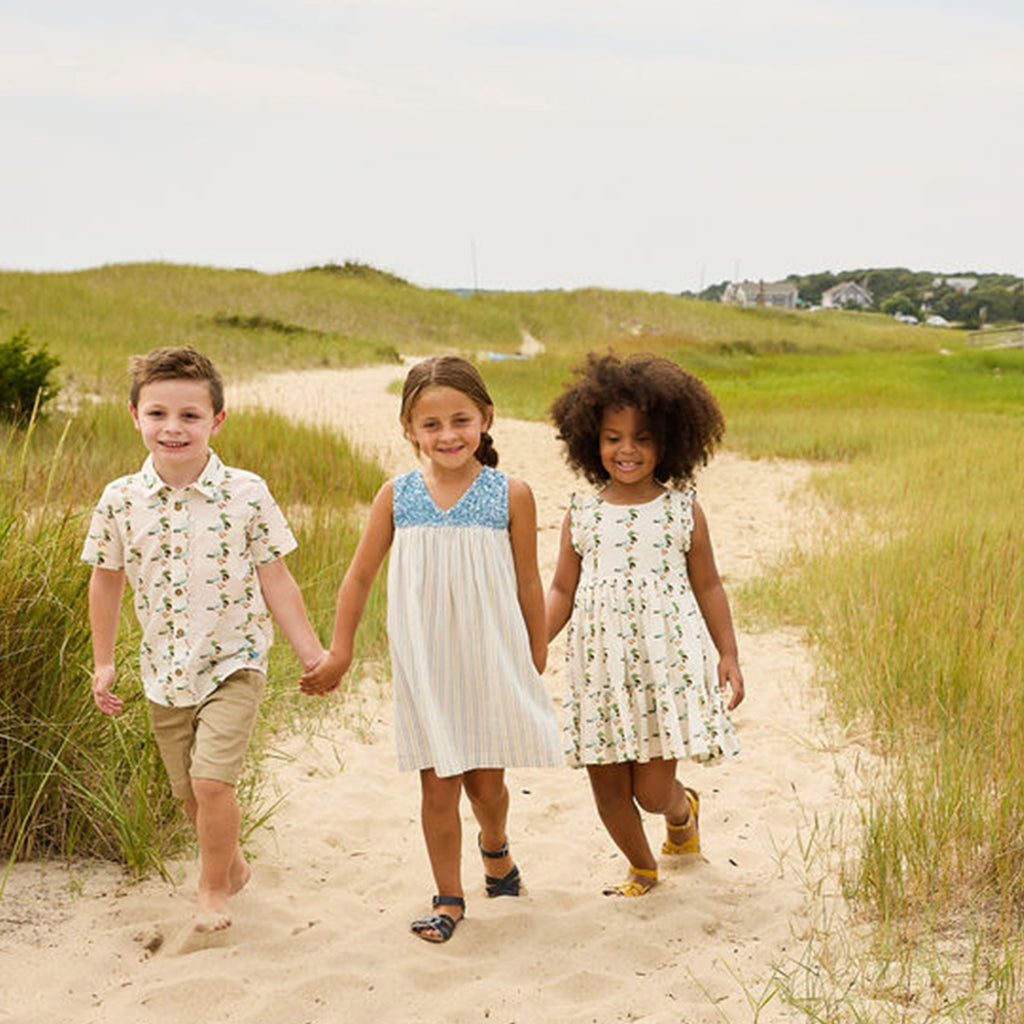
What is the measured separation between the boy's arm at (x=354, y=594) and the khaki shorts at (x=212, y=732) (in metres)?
0.16

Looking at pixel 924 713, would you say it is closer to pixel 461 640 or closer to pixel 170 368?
pixel 461 640

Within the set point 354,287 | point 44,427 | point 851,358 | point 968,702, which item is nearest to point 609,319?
point 354,287

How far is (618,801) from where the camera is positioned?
3645 millimetres

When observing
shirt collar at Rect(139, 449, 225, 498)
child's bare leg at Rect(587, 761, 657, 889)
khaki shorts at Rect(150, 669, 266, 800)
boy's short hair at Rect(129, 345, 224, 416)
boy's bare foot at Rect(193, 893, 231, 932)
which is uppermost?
boy's short hair at Rect(129, 345, 224, 416)

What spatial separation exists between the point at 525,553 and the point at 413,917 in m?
1.16

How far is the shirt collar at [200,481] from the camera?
3.38 metres

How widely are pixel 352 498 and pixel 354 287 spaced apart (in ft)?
123

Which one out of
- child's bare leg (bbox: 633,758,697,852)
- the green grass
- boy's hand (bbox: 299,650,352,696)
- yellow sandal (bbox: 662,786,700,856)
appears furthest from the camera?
yellow sandal (bbox: 662,786,700,856)

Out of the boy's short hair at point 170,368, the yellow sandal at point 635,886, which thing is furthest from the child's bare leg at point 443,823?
the boy's short hair at point 170,368

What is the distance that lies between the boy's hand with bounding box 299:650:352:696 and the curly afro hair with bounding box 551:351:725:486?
3.13 feet

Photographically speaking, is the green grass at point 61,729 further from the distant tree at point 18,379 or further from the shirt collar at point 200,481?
the distant tree at point 18,379

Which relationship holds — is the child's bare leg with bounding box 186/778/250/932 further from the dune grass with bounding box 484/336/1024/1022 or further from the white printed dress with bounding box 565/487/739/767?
the dune grass with bounding box 484/336/1024/1022

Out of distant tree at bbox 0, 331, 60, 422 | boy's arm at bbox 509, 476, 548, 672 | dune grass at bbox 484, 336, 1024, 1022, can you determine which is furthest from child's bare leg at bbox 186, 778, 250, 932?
distant tree at bbox 0, 331, 60, 422

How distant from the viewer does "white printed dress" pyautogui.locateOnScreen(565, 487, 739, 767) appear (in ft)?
11.5
